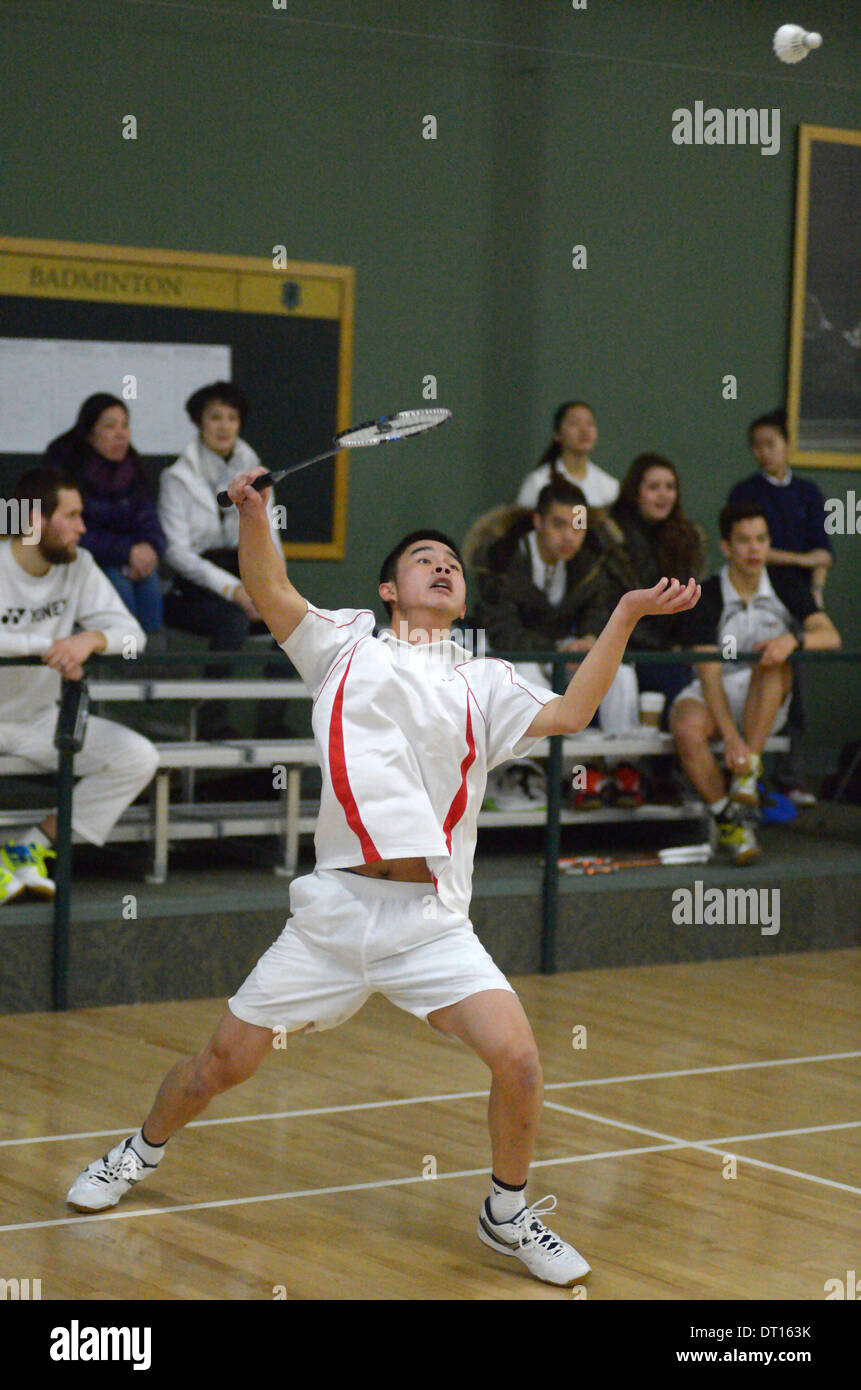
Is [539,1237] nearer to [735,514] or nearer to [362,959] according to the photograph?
[362,959]

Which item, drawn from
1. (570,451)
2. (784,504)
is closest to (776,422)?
(784,504)

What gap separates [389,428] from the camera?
4543 mm

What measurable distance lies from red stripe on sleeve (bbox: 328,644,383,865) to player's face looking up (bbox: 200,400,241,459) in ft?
11.9

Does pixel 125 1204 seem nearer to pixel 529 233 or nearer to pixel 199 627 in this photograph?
pixel 199 627

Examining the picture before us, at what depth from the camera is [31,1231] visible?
439cm

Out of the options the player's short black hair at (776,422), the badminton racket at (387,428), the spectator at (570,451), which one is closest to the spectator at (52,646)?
the badminton racket at (387,428)

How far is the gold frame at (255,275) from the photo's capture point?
8531mm

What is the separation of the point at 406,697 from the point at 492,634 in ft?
11.2

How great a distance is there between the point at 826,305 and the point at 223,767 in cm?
513

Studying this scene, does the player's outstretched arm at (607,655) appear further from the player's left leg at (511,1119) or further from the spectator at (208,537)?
the spectator at (208,537)

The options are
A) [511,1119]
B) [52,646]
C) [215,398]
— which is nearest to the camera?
[511,1119]

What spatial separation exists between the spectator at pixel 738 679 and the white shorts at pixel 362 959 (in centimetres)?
362
